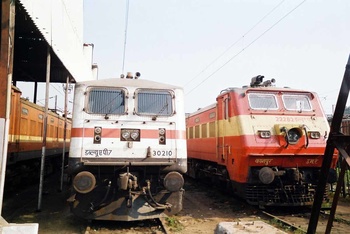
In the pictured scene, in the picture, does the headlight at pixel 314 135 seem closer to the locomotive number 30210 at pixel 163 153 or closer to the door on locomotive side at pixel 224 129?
the door on locomotive side at pixel 224 129

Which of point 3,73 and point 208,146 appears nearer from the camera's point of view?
point 3,73

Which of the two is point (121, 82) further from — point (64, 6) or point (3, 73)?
point (64, 6)

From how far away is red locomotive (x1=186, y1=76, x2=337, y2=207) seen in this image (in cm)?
883

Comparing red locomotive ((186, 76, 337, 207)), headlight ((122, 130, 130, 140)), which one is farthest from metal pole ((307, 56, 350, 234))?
headlight ((122, 130, 130, 140))

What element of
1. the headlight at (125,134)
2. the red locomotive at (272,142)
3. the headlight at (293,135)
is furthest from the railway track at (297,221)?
the headlight at (125,134)

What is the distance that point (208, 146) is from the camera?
12.0 metres

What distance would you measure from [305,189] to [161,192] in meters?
4.07

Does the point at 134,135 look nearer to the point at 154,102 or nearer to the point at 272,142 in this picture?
the point at 154,102

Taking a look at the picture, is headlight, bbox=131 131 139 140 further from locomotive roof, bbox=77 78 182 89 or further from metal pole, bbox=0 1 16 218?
metal pole, bbox=0 1 16 218

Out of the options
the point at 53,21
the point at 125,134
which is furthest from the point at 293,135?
the point at 53,21

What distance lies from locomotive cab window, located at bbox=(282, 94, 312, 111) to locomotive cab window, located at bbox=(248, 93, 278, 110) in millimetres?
334

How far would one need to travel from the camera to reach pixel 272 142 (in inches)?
352

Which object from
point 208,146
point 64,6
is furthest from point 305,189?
point 64,6

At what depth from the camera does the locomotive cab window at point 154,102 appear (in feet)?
26.1
